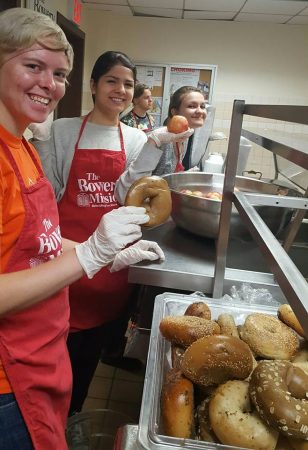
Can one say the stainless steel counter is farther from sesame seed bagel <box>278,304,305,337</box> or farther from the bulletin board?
the bulletin board

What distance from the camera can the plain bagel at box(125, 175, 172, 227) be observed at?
3.74ft

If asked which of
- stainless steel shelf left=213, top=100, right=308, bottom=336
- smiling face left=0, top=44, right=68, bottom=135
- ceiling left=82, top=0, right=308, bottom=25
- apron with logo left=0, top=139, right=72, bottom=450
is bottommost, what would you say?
apron with logo left=0, top=139, right=72, bottom=450

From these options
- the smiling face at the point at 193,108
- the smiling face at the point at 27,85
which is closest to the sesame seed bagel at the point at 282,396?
the smiling face at the point at 27,85

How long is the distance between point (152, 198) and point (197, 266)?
269mm

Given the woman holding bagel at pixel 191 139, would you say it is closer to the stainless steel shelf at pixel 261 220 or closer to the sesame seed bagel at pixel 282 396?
the stainless steel shelf at pixel 261 220

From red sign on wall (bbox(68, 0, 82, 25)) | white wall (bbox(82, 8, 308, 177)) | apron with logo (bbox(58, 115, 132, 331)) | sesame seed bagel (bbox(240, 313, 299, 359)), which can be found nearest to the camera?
sesame seed bagel (bbox(240, 313, 299, 359))

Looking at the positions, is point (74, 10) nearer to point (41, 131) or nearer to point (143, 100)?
point (143, 100)

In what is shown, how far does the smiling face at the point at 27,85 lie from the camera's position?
0.88 meters

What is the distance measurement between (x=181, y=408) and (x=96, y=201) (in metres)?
1.14

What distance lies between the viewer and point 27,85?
2.94ft

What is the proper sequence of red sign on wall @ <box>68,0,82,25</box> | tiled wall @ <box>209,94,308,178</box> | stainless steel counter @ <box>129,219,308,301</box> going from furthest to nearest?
tiled wall @ <box>209,94,308,178</box> → red sign on wall @ <box>68,0,82,25</box> → stainless steel counter @ <box>129,219,308,301</box>

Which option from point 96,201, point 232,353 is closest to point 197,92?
point 96,201

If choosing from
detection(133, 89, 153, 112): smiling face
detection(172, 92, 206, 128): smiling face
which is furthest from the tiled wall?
detection(172, 92, 206, 128): smiling face

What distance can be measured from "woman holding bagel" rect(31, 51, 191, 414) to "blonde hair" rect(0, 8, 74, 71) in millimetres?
686
